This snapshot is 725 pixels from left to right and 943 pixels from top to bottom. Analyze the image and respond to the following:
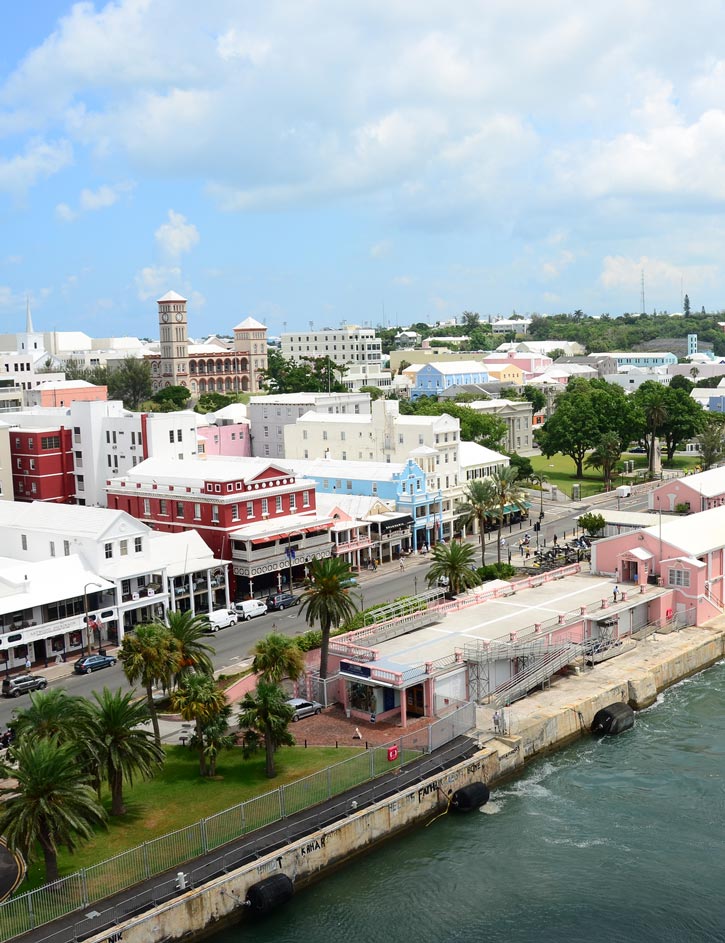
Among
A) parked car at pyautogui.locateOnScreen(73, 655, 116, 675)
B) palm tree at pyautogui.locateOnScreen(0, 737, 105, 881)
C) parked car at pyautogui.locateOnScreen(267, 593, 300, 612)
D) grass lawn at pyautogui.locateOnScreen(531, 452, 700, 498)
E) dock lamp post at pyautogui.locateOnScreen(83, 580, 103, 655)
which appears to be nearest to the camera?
palm tree at pyautogui.locateOnScreen(0, 737, 105, 881)

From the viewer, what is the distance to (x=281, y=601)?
64.8 metres

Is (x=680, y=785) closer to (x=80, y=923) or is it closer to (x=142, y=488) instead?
(x=80, y=923)

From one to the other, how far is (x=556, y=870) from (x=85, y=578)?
107ft

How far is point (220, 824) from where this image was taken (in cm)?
3438

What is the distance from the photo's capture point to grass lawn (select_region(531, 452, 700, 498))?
11331cm

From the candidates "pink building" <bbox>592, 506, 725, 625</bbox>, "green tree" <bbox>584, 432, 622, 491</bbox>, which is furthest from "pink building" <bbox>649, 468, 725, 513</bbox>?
"green tree" <bbox>584, 432, 622, 491</bbox>

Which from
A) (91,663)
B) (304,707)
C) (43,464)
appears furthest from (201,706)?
(43,464)

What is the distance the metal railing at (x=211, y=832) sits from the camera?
96.6 ft

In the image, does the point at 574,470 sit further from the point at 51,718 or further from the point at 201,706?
the point at 51,718

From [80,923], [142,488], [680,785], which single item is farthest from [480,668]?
[142,488]

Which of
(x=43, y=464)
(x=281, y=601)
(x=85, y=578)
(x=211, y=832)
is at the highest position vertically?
(x=43, y=464)

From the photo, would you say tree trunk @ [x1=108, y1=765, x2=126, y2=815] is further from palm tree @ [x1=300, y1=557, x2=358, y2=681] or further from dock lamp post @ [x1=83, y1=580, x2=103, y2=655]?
dock lamp post @ [x1=83, y1=580, x2=103, y2=655]

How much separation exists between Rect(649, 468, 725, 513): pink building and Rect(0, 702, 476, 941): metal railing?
37542 mm

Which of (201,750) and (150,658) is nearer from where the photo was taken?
(201,750)
